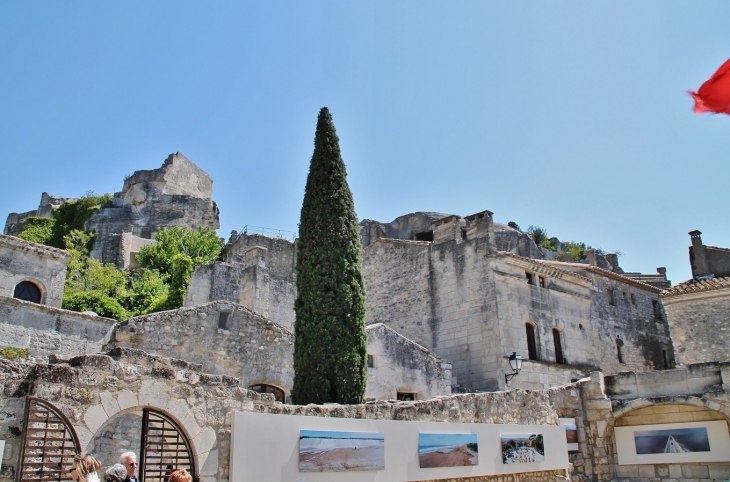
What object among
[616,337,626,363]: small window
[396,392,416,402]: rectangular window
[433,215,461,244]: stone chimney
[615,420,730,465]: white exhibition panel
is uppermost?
[433,215,461,244]: stone chimney

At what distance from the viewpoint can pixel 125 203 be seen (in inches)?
1811

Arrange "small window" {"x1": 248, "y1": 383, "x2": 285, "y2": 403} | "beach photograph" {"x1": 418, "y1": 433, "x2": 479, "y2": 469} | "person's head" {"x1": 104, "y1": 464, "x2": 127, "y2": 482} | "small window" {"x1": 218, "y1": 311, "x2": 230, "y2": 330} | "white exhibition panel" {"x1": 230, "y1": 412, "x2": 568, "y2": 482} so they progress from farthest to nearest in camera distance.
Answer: "small window" {"x1": 248, "y1": 383, "x2": 285, "y2": 403}
"small window" {"x1": 218, "y1": 311, "x2": 230, "y2": 330}
"beach photograph" {"x1": 418, "y1": 433, "x2": 479, "y2": 469}
"white exhibition panel" {"x1": 230, "y1": 412, "x2": 568, "y2": 482}
"person's head" {"x1": 104, "y1": 464, "x2": 127, "y2": 482}

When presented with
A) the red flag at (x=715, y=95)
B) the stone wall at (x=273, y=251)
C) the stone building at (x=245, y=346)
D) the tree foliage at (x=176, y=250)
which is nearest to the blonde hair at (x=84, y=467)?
the red flag at (x=715, y=95)

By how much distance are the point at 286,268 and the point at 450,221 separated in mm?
14610

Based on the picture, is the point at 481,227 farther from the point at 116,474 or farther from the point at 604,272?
the point at 116,474

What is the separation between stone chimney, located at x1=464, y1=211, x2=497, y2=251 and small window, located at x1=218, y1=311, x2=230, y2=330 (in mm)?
9904

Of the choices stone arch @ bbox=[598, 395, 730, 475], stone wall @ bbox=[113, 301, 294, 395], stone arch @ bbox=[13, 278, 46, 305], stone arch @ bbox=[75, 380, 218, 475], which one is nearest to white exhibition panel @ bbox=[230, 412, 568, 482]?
stone arch @ bbox=[75, 380, 218, 475]

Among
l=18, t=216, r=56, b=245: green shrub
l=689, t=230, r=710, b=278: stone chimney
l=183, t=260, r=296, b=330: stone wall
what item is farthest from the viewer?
l=18, t=216, r=56, b=245: green shrub

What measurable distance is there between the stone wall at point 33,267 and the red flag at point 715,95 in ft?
68.6

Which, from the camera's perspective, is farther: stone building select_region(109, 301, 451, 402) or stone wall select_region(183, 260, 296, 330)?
stone wall select_region(183, 260, 296, 330)

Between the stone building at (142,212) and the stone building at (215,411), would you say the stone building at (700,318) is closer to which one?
the stone building at (215,411)

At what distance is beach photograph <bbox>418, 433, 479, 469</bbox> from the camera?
11180mm

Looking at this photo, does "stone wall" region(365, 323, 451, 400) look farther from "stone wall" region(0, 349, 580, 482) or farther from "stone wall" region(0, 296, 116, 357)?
"stone wall" region(0, 296, 116, 357)

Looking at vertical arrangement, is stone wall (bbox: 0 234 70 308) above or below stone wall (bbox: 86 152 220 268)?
below
